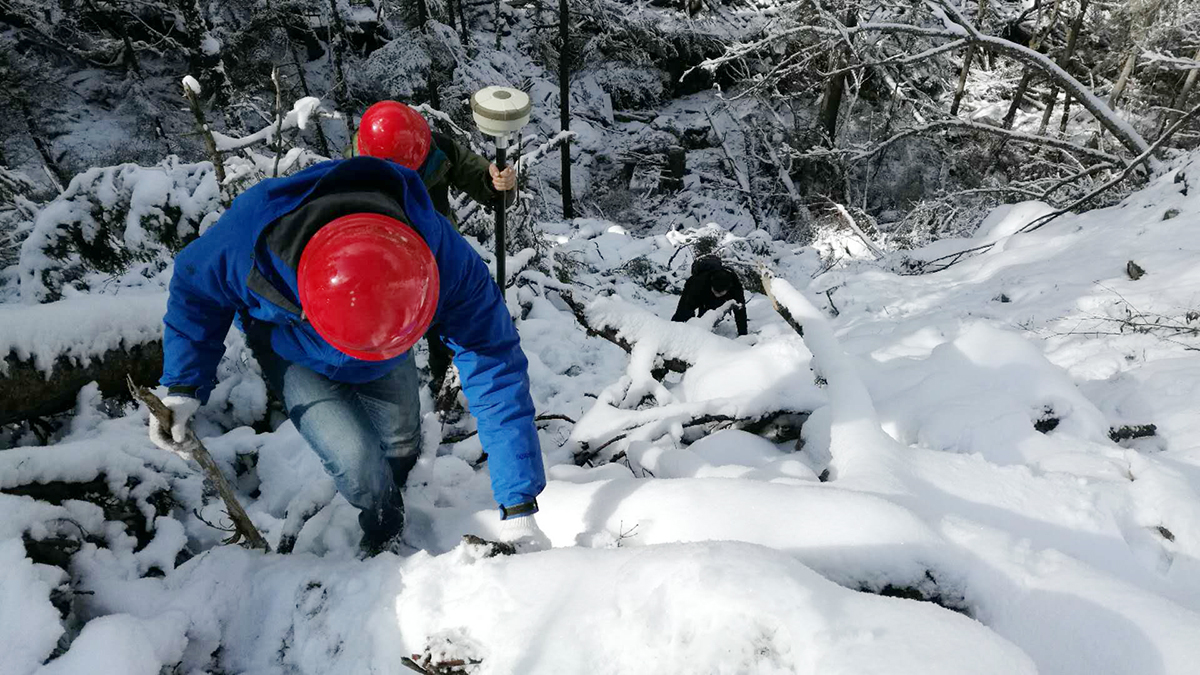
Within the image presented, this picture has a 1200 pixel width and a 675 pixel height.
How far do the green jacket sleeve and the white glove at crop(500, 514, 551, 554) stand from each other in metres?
2.42

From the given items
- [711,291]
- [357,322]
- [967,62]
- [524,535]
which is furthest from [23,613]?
[967,62]

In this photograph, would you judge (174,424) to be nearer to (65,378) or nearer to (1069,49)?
(65,378)

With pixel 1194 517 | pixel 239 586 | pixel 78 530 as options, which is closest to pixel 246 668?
pixel 239 586

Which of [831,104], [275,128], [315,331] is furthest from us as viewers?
[831,104]

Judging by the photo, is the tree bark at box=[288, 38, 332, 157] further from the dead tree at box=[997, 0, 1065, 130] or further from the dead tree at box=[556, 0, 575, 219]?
the dead tree at box=[997, 0, 1065, 130]

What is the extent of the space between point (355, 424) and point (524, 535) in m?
0.67

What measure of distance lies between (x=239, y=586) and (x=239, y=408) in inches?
52.0

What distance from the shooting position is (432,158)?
338cm

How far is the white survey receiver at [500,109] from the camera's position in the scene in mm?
2928

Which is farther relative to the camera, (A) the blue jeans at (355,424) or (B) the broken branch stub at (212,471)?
(A) the blue jeans at (355,424)

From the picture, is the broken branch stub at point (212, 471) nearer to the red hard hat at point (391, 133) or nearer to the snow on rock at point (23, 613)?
the snow on rock at point (23, 613)

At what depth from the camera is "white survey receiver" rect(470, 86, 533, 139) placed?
2928mm

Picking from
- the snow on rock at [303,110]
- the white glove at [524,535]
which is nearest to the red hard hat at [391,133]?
the snow on rock at [303,110]

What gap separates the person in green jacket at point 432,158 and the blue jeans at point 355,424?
77cm
